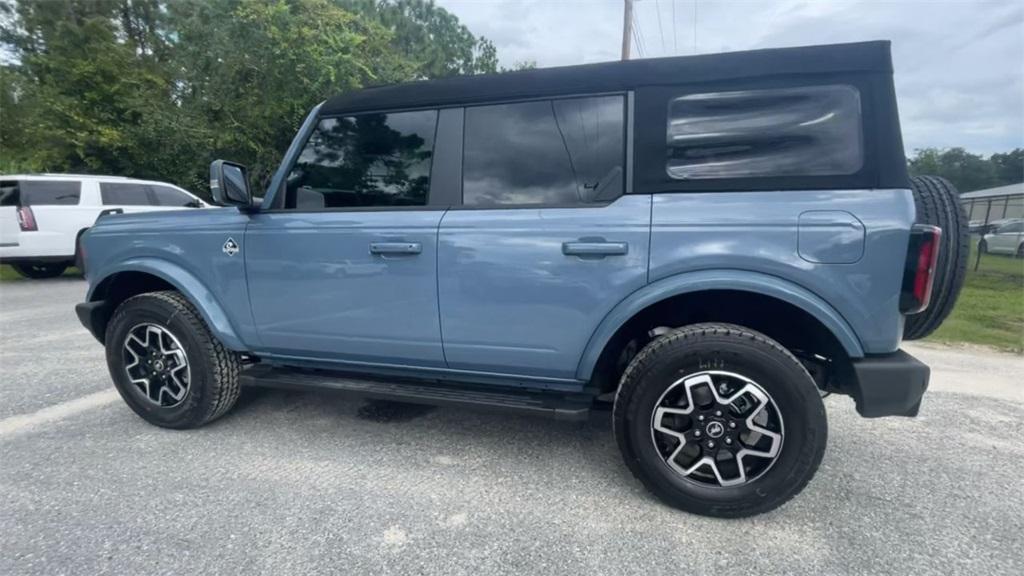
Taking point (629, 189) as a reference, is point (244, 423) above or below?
below

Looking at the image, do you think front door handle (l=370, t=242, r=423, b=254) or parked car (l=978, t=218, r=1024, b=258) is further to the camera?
parked car (l=978, t=218, r=1024, b=258)

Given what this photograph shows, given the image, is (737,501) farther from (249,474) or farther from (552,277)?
(249,474)

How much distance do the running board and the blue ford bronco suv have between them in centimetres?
2

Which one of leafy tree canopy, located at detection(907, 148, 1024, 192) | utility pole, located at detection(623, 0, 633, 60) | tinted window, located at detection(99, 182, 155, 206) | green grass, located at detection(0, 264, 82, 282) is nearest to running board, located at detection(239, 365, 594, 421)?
tinted window, located at detection(99, 182, 155, 206)

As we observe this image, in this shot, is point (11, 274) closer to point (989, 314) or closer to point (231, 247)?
point (231, 247)

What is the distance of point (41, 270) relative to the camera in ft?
34.8

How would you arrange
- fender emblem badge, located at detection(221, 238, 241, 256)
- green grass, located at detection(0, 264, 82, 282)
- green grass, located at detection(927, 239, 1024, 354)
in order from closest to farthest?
1. fender emblem badge, located at detection(221, 238, 241, 256)
2. green grass, located at detection(927, 239, 1024, 354)
3. green grass, located at detection(0, 264, 82, 282)

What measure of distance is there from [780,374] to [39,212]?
1203 centimetres

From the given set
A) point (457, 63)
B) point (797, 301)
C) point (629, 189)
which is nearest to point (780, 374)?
point (797, 301)

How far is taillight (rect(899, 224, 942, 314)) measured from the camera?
2107mm

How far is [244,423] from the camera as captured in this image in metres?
3.44

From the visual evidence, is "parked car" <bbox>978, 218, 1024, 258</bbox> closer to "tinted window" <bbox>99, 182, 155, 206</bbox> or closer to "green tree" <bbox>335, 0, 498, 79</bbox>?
"green tree" <bbox>335, 0, 498, 79</bbox>

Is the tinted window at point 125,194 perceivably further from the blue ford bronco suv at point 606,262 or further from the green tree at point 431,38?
the green tree at point 431,38

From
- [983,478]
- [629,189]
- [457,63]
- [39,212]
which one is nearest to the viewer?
[629,189]
